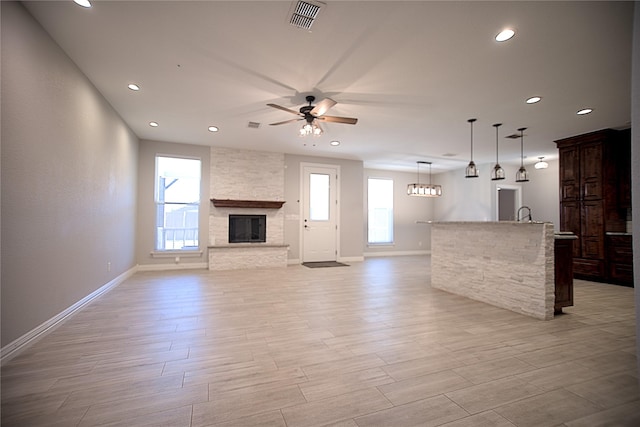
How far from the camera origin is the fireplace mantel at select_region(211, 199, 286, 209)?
6.73m

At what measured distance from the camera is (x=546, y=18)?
96.0 inches

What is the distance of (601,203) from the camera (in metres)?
5.48

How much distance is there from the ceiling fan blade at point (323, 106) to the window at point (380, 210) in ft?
19.5

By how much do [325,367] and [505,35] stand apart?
10.8 feet

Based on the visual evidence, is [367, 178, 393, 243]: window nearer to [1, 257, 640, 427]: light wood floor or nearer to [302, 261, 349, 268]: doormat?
[302, 261, 349, 268]: doormat

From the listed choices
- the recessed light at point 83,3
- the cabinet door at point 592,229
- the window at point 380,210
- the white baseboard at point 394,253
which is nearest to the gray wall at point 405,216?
the white baseboard at point 394,253

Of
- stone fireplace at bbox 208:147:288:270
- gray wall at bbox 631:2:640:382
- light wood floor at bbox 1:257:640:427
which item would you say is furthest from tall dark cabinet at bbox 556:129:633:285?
stone fireplace at bbox 208:147:288:270

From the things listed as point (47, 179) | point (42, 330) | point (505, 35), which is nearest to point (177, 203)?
point (47, 179)

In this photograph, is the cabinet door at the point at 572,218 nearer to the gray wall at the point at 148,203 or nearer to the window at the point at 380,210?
the window at the point at 380,210

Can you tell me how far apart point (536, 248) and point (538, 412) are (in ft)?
7.30

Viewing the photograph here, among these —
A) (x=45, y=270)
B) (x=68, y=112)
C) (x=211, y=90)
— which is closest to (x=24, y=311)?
(x=45, y=270)

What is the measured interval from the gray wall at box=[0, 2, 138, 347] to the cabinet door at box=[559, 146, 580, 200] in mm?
8357

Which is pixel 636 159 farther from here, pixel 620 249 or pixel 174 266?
pixel 174 266

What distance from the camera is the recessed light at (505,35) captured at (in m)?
2.60
